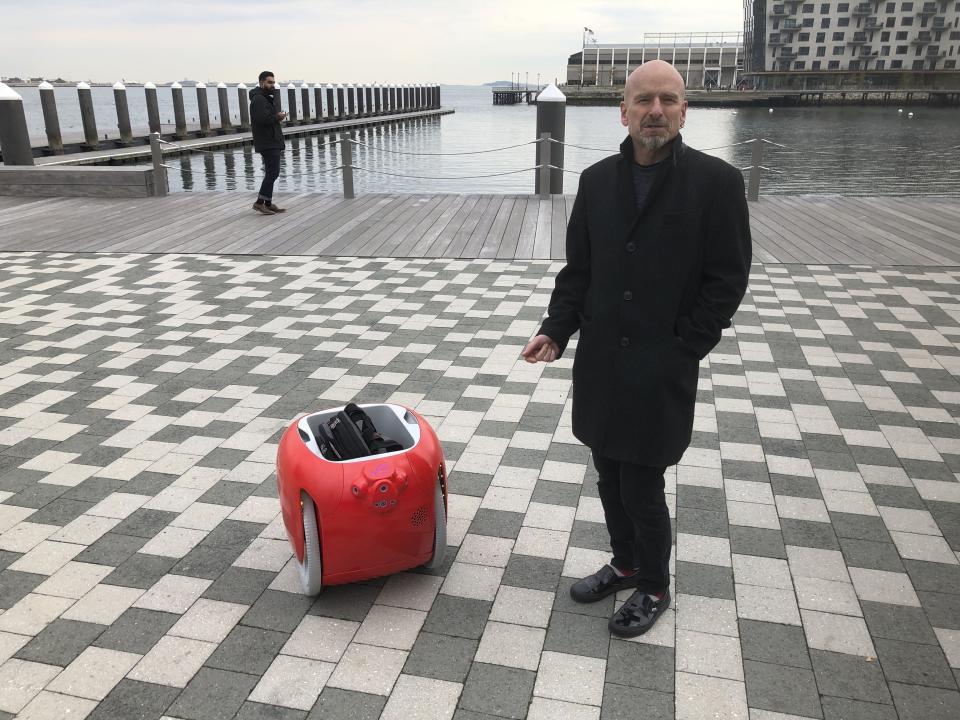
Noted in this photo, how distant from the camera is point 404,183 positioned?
2102cm

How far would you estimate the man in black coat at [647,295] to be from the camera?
236 cm

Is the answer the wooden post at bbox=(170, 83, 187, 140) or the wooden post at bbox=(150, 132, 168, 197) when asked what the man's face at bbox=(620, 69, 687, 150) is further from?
the wooden post at bbox=(170, 83, 187, 140)

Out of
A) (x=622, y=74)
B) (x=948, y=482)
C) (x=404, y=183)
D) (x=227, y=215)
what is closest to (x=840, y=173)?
(x=404, y=183)

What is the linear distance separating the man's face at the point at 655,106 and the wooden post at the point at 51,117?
21.6 metres

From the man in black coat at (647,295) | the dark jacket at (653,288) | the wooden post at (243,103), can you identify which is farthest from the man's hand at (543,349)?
the wooden post at (243,103)

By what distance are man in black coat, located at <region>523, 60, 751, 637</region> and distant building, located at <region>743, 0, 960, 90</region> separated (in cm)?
10842

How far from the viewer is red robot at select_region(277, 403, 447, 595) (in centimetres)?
269

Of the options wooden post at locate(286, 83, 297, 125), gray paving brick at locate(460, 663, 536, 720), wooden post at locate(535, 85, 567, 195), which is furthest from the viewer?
wooden post at locate(286, 83, 297, 125)

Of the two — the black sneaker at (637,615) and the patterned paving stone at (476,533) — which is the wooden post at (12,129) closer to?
the patterned paving stone at (476,533)

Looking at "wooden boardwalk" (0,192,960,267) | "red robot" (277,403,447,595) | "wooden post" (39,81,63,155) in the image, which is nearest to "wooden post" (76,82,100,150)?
"wooden post" (39,81,63,155)

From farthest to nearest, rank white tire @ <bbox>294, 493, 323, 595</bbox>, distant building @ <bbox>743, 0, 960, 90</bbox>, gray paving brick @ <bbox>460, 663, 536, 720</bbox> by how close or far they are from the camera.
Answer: distant building @ <bbox>743, 0, 960, 90</bbox>, white tire @ <bbox>294, 493, 323, 595</bbox>, gray paving brick @ <bbox>460, 663, 536, 720</bbox>

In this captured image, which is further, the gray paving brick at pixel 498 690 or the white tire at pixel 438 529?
the white tire at pixel 438 529

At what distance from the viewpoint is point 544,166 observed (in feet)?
36.6

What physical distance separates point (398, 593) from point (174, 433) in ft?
6.75
